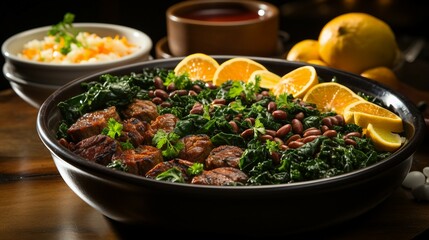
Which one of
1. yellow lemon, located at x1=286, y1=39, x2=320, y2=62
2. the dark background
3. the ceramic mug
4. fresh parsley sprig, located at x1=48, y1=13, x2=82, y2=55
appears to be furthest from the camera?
the dark background

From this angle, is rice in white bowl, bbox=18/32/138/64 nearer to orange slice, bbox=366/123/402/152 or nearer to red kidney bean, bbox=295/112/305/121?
red kidney bean, bbox=295/112/305/121

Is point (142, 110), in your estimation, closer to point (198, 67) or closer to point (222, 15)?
point (198, 67)

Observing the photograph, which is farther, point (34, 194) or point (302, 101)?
point (302, 101)

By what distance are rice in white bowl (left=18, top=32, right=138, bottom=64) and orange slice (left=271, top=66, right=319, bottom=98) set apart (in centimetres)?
116

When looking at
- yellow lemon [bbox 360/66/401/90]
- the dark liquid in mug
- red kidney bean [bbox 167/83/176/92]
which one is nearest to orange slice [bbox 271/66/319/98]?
red kidney bean [bbox 167/83/176/92]

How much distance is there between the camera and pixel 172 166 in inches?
109

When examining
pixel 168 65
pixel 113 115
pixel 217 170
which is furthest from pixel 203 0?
pixel 217 170

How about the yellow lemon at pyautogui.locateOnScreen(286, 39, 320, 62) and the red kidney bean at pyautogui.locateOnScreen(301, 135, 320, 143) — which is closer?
the red kidney bean at pyautogui.locateOnScreen(301, 135, 320, 143)

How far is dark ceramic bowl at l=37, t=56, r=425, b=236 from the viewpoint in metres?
2.44

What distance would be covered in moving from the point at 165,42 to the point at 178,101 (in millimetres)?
1673

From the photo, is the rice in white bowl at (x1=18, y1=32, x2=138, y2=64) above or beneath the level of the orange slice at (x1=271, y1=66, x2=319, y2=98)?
beneath

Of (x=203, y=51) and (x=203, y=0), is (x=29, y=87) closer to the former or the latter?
(x=203, y=51)

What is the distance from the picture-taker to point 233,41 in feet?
15.1

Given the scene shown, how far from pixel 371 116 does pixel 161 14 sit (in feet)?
14.5
